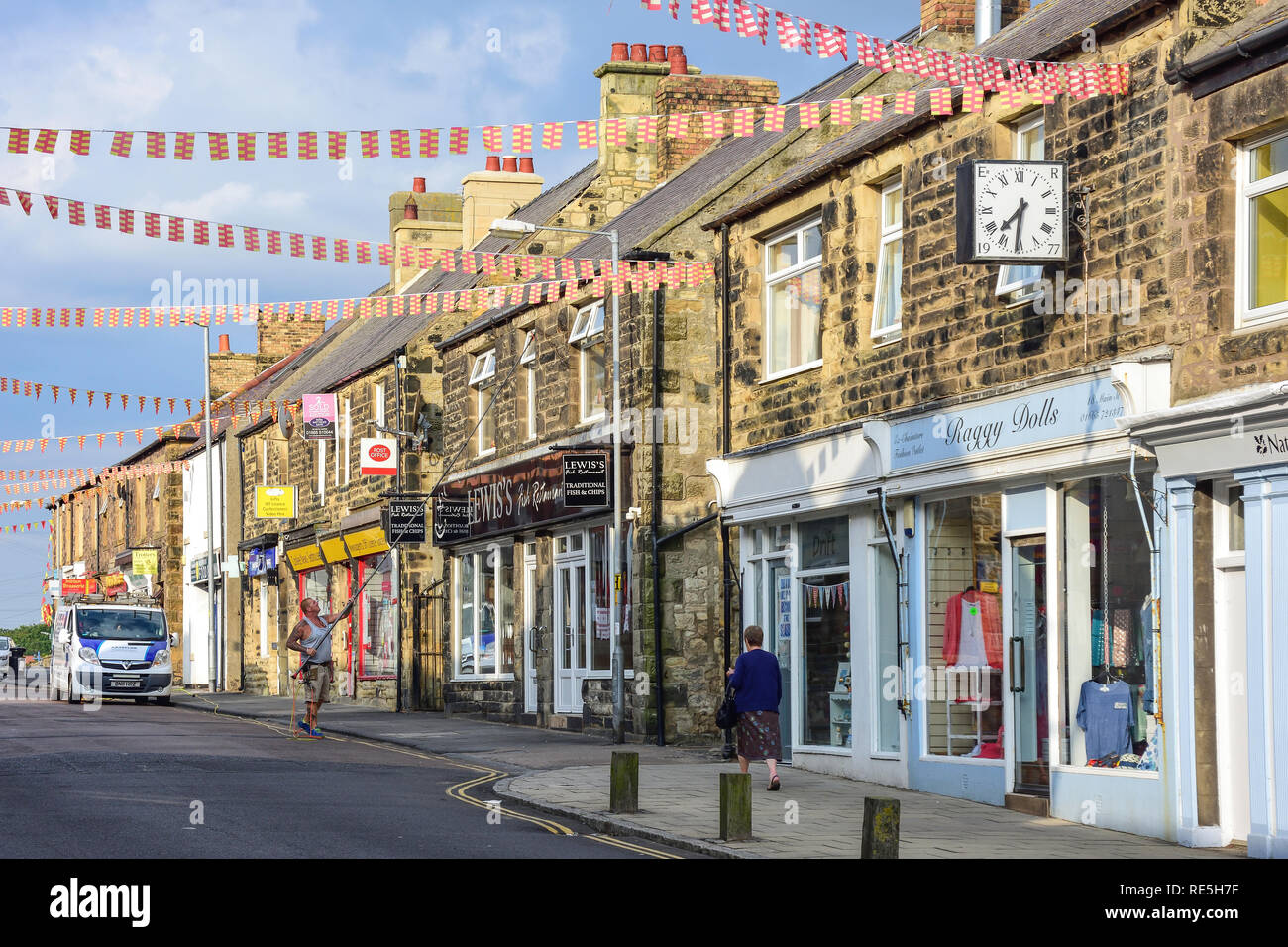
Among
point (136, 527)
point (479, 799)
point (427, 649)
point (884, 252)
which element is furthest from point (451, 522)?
point (136, 527)

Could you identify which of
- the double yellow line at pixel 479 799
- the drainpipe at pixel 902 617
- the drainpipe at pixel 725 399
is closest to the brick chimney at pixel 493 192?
the double yellow line at pixel 479 799

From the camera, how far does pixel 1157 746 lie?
13.1 metres

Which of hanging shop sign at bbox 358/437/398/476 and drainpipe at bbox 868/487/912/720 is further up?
hanging shop sign at bbox 358/437/398/476

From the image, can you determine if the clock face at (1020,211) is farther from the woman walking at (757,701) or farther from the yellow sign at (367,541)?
the yellow sign at (367,541)

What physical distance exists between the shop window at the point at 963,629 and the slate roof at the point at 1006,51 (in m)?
3.81

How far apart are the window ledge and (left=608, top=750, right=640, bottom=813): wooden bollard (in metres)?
6.09

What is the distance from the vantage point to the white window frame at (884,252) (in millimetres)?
17266

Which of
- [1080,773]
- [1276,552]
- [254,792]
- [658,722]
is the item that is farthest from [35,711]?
[1276,552]

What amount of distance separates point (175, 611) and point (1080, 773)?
134ft

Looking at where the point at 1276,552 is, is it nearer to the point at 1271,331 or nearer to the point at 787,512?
the point at 1271,331

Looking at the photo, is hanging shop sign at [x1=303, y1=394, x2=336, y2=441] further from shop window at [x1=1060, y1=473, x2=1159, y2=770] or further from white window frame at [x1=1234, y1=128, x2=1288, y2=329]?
white window frame at [x1=1234, y1=128, x2=1288, y2=329]

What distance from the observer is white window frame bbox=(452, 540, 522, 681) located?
28.1 m

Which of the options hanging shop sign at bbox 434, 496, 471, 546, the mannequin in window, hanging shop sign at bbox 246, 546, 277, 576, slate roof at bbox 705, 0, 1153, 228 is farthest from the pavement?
hanging shop sign at bbox 246, 546, 277, 576

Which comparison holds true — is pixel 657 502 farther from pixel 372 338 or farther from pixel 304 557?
pixel 372 338
